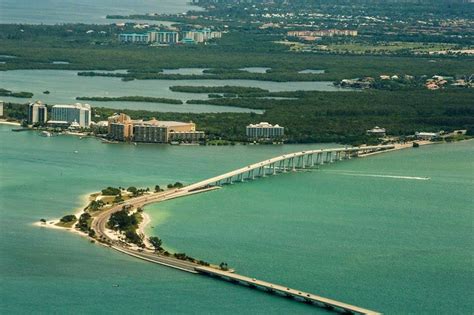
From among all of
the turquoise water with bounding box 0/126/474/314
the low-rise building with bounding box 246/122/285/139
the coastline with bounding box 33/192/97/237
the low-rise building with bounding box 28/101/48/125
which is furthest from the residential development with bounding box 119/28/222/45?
the coastline with bounding box 33/192/97/237

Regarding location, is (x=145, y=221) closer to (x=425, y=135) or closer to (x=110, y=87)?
(x=425, y=135)

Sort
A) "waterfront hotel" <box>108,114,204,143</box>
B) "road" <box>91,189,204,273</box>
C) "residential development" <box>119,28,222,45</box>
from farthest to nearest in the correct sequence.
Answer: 1. "residential development" <box>119,28,222,45</box>
2. "waterfront hotel" <box>108,114,204,143</box>
3. "road" <box>91,189,204,273</box>

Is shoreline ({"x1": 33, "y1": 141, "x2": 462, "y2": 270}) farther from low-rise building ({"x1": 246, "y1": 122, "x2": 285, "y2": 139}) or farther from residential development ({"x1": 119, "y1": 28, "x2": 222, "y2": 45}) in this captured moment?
residential development ({"x1": 119, "y1": 28, "x2": 222, "y2": 45})

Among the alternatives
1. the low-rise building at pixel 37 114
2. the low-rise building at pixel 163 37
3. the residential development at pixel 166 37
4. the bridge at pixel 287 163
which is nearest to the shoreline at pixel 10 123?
the low-rise building at pixel 37 114

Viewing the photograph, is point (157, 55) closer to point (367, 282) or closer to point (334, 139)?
point (334, 139)

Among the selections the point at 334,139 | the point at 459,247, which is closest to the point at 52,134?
the point at 334,139

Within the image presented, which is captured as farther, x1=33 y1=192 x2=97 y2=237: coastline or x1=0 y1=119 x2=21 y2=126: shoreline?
x1=0 y1=119 x2=21 y2=126: shoreline

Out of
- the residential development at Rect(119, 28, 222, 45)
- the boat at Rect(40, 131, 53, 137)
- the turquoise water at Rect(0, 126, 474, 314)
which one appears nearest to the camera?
the turquoise water at Rect(0, 126, 474, 314)
